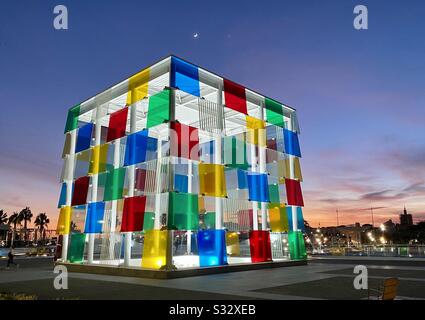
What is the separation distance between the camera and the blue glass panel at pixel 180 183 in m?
23.9

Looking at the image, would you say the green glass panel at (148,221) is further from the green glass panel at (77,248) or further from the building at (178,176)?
the green glass panel at (77,248)

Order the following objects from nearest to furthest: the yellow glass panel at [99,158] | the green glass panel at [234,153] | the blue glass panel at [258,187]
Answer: the green glass panel at [234,153]
the blue glass panel at [258,187]
the yellow glass panel at [99,158]

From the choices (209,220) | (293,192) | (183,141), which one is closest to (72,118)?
(183,141)

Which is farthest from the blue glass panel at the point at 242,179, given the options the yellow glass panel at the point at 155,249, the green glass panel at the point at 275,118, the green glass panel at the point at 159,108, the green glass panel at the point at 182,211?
the yellow glass panel at the point at 155,249

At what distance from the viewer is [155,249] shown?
18.2 meters

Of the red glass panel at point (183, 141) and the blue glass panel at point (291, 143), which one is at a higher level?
the blue glass panel at point (291, 143)

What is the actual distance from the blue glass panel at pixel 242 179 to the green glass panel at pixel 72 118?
1314cm

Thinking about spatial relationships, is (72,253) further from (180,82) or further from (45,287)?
(180,82)

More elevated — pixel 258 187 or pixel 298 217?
pixel 258 187

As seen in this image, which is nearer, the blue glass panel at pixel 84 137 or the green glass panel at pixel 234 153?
the green glass panel at pixel 234 153

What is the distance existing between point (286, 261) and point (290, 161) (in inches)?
279

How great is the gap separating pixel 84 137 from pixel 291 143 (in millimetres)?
15037

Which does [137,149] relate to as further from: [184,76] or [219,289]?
[219,289]
